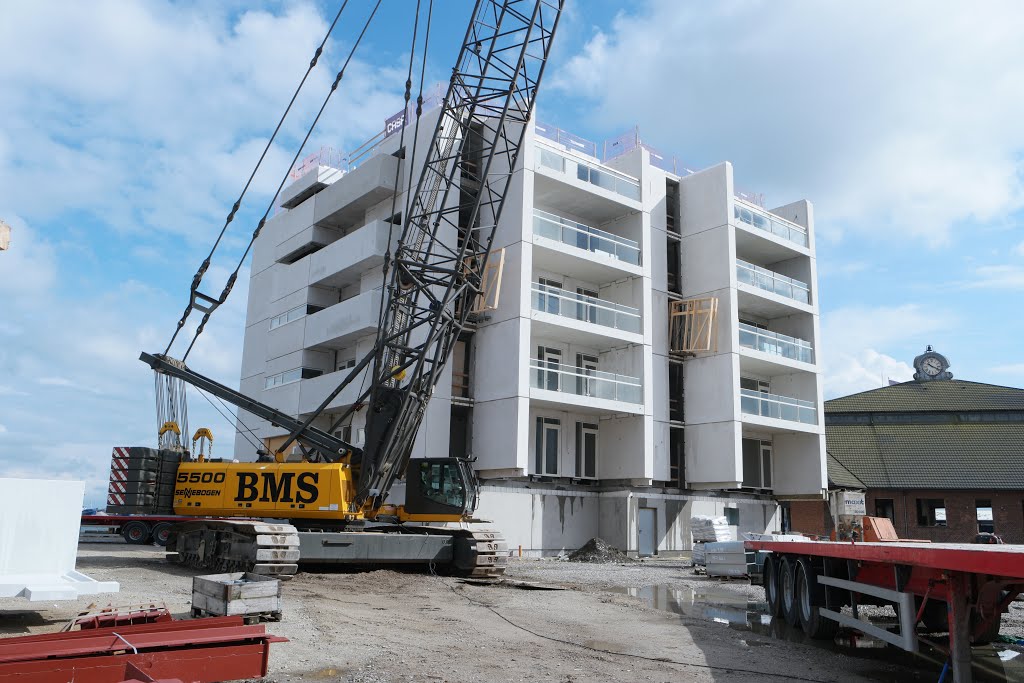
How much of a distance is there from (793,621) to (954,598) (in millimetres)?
5946

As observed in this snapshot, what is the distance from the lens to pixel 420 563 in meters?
19.5

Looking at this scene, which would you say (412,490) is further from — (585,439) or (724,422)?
(724,422)

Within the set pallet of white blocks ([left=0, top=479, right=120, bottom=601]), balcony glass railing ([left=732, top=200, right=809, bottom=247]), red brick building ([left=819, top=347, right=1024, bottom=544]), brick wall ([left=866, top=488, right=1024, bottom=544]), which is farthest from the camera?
red brick building ([left=819, top=347, right=1024, bottom=544])

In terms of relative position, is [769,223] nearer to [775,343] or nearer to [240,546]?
[775,343]

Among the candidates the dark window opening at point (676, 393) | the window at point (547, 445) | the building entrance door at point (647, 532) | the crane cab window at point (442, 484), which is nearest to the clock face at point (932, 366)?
the dark window opening at point (676, 393)

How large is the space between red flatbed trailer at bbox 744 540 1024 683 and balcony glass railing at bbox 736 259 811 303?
83.6 feet

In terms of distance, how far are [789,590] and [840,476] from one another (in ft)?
110

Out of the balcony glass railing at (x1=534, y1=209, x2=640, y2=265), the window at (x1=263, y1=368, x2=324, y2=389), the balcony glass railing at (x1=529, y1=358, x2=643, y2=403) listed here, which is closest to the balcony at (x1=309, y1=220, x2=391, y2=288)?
the window at (x1=263, y1=368, x2=324, y2=389)

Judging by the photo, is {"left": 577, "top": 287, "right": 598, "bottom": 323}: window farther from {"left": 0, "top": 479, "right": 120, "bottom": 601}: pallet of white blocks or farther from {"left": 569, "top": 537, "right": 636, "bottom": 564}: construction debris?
{"left": 0, "top": 479, "right": 120, "bottom": 601}: pallet of white blocks

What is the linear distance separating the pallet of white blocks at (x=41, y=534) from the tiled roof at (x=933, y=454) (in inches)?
1613

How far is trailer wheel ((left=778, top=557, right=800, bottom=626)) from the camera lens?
13273 millimetres

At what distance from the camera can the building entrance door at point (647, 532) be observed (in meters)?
34.9

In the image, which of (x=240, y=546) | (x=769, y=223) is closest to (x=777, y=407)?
(x=769, y=223)

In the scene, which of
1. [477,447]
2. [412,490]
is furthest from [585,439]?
[412,490]
